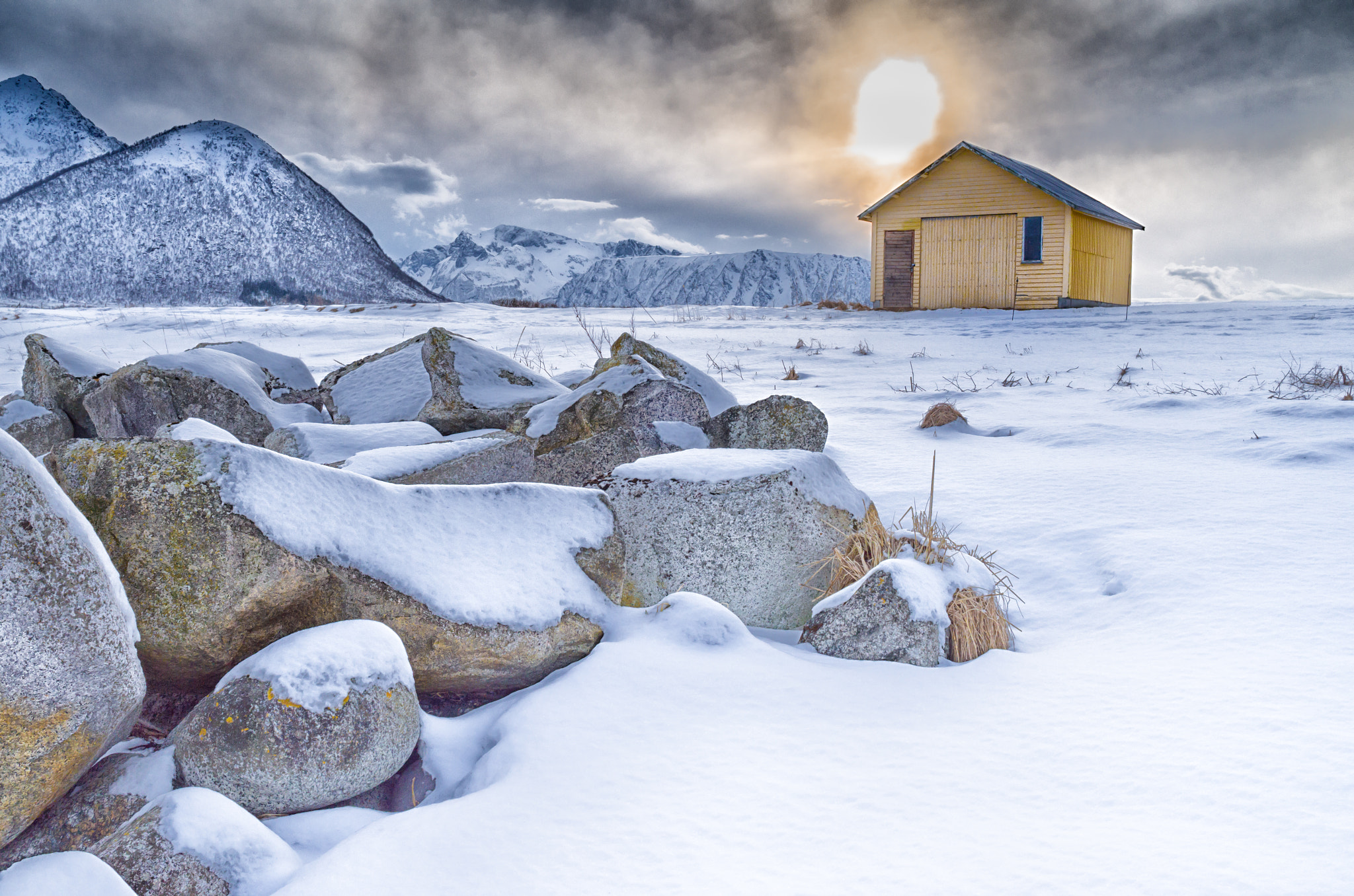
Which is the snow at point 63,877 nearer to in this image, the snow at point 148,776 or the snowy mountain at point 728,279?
the snow at point 148,776

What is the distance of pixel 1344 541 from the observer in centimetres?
269

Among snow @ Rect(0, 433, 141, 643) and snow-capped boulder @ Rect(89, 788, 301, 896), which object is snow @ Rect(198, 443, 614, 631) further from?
snow-capped boulder @ Rect(89, 788, 301, 896)

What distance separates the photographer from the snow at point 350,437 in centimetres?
358

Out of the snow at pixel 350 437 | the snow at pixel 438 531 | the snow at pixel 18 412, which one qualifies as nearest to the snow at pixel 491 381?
the snow at pixel 350 437

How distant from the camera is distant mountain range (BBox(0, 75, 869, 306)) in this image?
1659 cm

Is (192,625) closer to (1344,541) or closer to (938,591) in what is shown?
(938,591)

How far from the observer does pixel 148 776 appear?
1837 millimetres

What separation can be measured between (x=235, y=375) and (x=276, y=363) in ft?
2.89

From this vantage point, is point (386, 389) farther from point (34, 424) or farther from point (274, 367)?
point (34, 424)

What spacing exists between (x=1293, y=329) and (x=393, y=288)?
17250 millimetres

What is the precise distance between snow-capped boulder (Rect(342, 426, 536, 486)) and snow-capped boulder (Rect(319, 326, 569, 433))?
32.3 inches

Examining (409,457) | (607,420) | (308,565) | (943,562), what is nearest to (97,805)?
(308,565)

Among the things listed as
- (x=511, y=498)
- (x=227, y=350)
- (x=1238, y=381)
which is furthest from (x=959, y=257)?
(x=511, y=498)

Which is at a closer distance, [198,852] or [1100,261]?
[198,852]
